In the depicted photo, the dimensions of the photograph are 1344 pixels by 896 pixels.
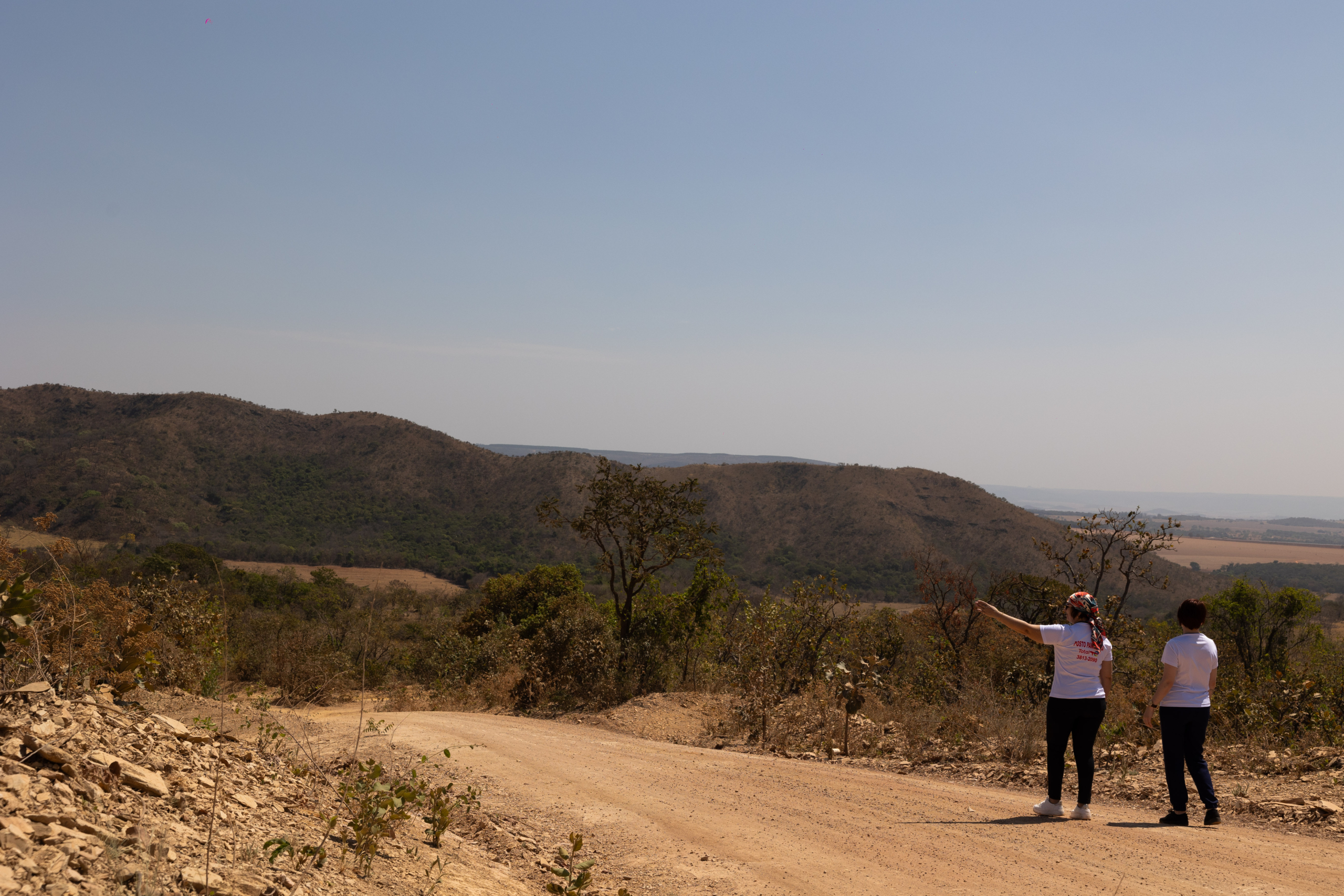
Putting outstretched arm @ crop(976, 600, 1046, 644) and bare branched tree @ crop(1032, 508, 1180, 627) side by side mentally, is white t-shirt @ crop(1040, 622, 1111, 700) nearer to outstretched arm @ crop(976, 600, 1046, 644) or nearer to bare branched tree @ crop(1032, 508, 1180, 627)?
outstretched arm @ crop(976, 600, 1046, 644)

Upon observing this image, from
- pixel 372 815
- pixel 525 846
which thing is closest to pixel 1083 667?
pixel 525 846

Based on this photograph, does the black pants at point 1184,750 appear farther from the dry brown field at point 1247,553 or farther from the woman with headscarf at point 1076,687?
the dry brown field at point 1247,553

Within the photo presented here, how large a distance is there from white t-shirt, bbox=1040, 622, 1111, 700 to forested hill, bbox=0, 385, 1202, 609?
51.6m

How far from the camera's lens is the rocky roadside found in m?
3.13

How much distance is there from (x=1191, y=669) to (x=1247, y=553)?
164m

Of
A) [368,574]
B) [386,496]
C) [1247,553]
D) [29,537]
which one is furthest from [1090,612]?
[1247,553]

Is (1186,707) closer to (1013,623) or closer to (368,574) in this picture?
(1013,623)

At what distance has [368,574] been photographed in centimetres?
5341

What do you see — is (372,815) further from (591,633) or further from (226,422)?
(226,422)

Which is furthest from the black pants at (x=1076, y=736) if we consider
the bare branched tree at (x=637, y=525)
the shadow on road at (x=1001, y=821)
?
the bare branched tree at (x=637, y=525)

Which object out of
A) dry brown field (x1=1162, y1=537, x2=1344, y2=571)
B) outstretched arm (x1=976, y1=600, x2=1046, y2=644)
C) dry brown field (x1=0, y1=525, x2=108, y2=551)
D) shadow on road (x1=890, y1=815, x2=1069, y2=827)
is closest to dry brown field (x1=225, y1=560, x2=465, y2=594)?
dry brown field (x1=0, y1=525, x2=108, y2=551)

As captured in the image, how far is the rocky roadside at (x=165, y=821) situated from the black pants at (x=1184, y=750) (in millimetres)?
4928

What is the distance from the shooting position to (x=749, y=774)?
7.97 metres

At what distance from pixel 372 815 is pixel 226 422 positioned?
79423 mm
